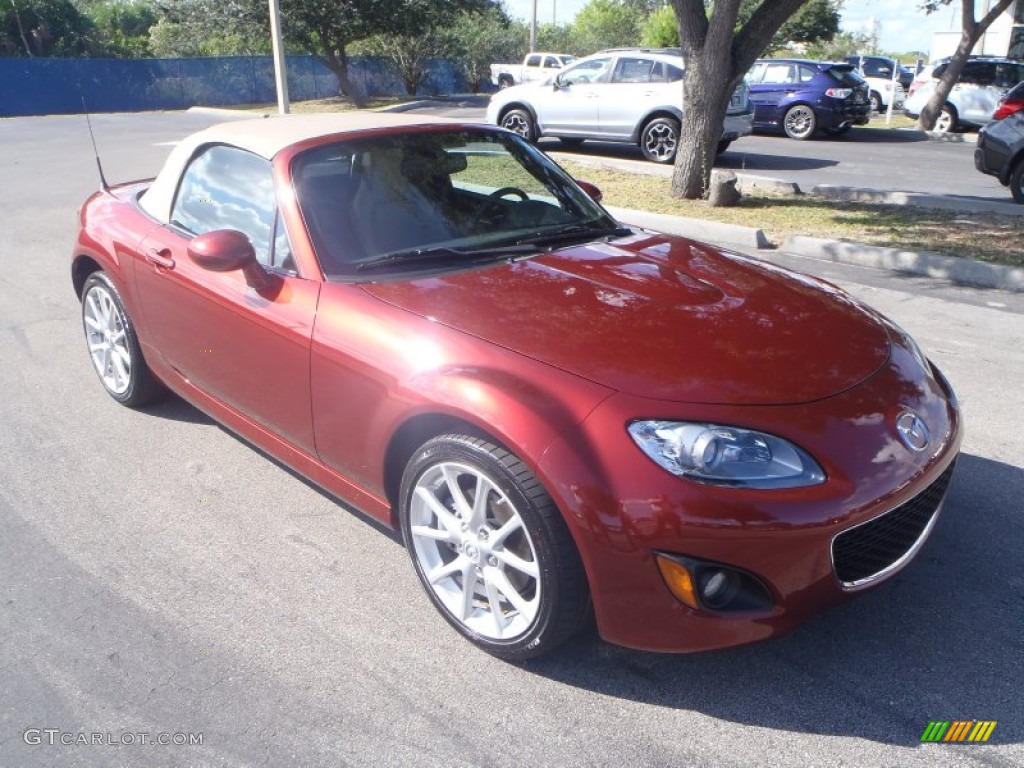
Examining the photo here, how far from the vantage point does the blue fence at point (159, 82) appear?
32.2 m

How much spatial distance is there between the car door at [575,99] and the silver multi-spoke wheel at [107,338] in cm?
1179

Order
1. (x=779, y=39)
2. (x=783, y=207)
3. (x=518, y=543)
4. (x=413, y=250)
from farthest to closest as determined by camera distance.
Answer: (x=779, y=39)
(x=783, y=207)
(x=413, y=250)
(x=518, y=543)

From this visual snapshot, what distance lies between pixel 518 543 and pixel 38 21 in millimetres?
55030

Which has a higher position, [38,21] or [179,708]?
[38,21]

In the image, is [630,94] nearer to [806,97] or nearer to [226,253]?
[806,97]

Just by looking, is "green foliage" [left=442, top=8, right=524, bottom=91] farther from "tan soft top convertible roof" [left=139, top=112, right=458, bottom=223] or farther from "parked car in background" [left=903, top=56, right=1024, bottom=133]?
"tan soft top convertible roof" [left=139, top=112, right=458, bottom=223]

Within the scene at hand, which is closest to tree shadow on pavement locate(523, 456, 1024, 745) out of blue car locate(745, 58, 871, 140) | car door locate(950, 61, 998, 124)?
blue car locate(745, 58, 871, 140)

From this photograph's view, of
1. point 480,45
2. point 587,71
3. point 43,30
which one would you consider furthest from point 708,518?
point 43,30

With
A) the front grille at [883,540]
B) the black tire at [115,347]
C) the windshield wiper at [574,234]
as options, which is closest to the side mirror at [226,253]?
the windshield wiper at [574,234]

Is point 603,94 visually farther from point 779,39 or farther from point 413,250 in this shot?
point 779,39

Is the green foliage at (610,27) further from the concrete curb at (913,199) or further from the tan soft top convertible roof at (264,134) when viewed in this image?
the tan soft top convertible roof at (264,134)

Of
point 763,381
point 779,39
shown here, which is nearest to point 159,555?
point 763,381

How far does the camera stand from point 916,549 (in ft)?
9.06

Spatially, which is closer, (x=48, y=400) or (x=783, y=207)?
(x=48, y=400)
